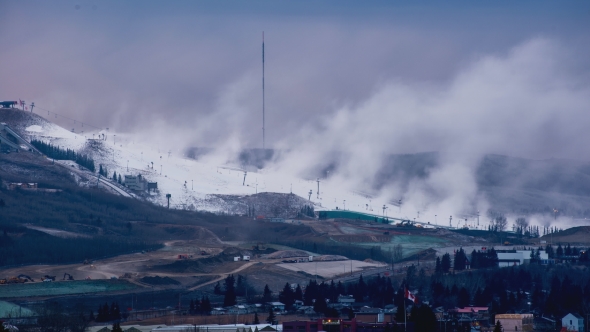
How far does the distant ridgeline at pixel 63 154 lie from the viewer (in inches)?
5930

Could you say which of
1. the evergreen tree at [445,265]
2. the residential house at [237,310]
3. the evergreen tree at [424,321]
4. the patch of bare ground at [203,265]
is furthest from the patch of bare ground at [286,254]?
the evergreen tree at [424,321]

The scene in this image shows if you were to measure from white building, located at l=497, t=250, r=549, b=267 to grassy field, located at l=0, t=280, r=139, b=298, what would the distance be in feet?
105

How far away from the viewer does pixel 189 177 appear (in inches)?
6457

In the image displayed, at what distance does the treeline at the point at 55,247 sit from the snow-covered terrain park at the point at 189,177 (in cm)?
3569

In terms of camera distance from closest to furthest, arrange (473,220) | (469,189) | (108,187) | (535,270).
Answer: (535,270) → (108,187) → (473,220) → (469,189)

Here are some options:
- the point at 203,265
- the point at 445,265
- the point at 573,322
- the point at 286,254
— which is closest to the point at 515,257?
the point at 445,265

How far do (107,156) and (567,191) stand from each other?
271ft

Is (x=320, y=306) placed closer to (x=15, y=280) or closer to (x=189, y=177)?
(x=15, y=280)

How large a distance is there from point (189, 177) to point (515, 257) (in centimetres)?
7606

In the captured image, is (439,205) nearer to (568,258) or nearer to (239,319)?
(568,258)

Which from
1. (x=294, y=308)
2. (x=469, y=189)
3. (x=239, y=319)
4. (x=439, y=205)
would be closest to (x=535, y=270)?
(x=294, y=308)

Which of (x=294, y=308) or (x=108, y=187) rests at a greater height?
(x=108, y=187)

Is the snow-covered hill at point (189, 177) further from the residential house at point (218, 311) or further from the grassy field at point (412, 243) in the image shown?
the residential house at point (218, 311)

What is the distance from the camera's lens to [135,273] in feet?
299
